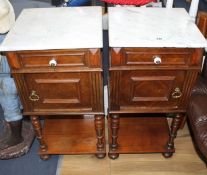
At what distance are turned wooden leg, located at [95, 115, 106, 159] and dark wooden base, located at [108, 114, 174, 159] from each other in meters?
0.05

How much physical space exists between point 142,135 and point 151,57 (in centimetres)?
60

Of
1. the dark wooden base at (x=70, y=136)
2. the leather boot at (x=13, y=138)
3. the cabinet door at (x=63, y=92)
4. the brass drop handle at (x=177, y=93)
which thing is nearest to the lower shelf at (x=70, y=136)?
the dark wooden base at (x=70, y=136)

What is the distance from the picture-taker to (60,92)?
45.8 inches

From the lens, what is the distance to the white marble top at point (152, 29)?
1011 millimetres

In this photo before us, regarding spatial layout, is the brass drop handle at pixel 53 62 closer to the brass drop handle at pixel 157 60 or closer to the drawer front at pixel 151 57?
the drawer front at pixel 151 57

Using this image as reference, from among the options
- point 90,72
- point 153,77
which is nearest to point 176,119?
point 153,77

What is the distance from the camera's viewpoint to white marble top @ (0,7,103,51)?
3.32ft

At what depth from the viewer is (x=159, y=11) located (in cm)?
122

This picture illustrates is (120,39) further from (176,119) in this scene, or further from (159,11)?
(176,119)

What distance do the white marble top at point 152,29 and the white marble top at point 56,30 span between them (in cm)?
7

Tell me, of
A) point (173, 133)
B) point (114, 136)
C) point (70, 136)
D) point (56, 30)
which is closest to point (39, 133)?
point (70, 136)

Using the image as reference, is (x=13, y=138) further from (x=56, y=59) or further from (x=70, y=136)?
(x=56, y=59)

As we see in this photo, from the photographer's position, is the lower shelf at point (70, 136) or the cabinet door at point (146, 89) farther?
the lower shelf at point (70, 136)

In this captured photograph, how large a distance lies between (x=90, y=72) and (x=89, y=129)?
57 centimetres
